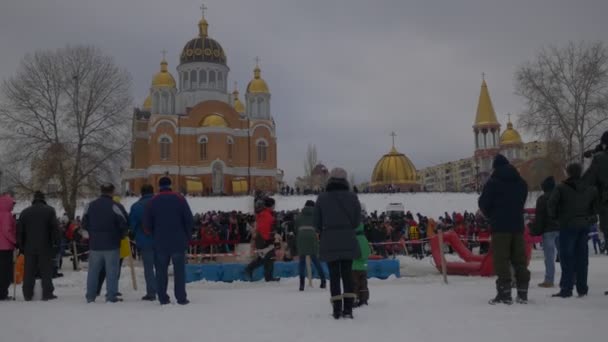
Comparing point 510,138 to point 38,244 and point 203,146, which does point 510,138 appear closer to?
point 203,146

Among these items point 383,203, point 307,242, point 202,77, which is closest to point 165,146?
point 202,77

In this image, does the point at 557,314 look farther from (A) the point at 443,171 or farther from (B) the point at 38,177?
(A) the point at 443,171

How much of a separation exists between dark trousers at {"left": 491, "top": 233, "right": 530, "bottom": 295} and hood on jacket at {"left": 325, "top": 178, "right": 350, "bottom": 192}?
6.64 feet

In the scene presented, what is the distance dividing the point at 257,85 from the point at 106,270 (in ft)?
175

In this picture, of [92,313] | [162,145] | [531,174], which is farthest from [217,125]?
[92,313]

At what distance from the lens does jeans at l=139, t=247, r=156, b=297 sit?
777 centimetres

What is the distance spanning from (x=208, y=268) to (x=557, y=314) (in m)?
8.15

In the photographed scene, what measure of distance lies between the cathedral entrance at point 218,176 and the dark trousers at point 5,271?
146 ft

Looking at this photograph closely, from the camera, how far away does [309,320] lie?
5.65 meters

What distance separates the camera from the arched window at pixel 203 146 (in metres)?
53.8

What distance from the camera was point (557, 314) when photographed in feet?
18.3

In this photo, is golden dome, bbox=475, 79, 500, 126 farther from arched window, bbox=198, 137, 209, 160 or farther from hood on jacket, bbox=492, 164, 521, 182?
hood on jacket, bbox=492, 164, 521, 182

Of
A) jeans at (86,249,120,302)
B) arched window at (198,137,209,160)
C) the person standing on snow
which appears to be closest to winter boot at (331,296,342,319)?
jeans at (86,249,120,302)

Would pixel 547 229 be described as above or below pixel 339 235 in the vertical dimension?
below
